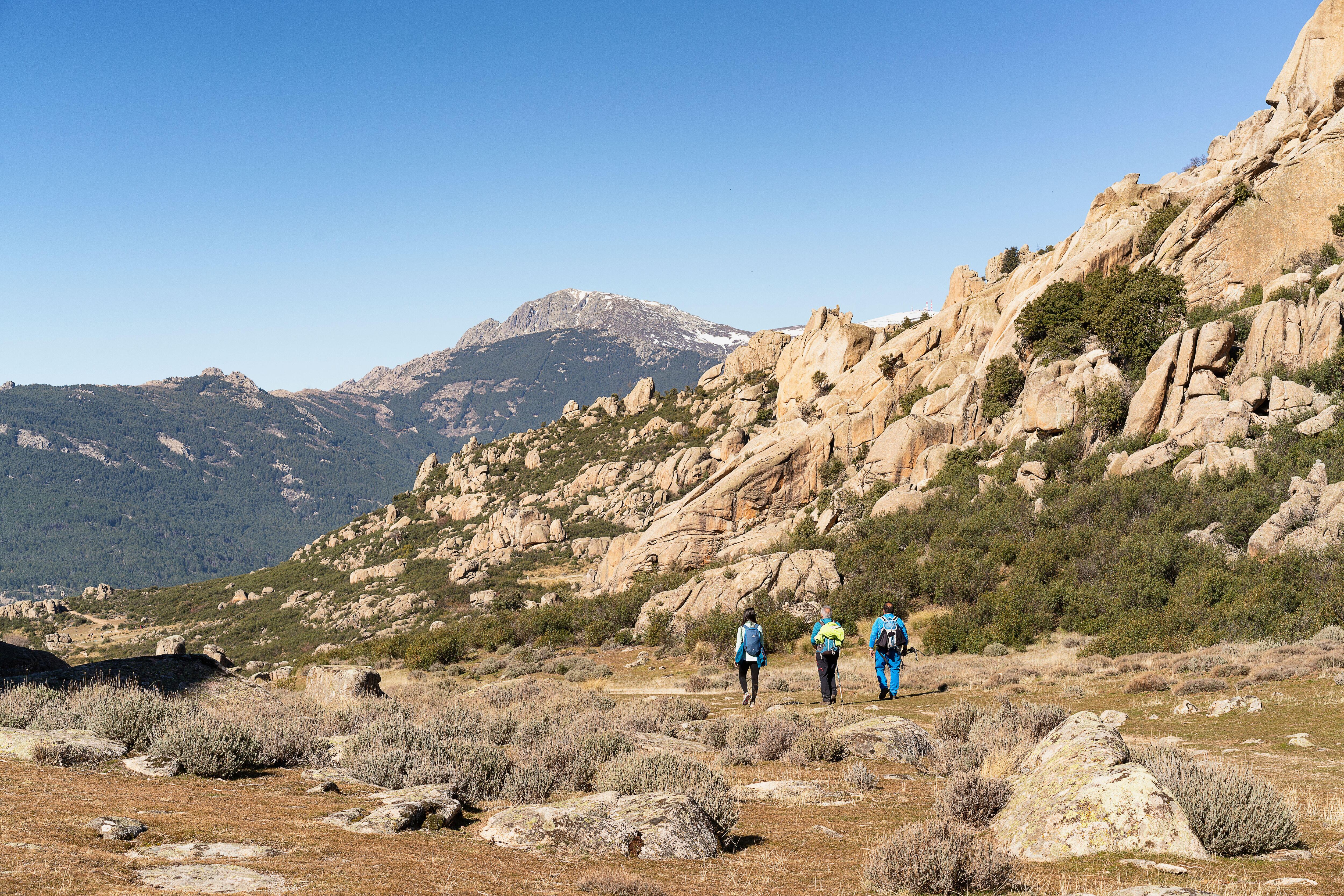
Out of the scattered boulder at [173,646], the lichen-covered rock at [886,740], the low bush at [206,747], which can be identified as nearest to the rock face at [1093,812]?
the lichen-covered rock at [886,740]

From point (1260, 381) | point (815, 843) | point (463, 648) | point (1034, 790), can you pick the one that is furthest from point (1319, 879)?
point (463, 648)

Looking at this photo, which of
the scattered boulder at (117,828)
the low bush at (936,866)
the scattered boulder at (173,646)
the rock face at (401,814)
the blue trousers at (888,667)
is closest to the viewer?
the low bush at (936,866)

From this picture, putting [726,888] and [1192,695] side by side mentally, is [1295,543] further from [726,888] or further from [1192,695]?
Result: [726,888]

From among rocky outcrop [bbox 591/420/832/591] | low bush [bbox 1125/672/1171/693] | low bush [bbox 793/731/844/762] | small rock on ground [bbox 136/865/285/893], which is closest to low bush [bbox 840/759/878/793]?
low bush [bbox 793/731/844/762]

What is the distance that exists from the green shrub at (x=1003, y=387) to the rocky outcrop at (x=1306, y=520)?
15446 millimetres

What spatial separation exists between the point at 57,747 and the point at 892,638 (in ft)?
49.3

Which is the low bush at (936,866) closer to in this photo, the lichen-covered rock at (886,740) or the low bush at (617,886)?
the low bush at (617,886)

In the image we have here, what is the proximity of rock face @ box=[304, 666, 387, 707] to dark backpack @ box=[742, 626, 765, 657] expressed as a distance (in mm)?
8431

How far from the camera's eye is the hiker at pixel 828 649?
55.5 feet

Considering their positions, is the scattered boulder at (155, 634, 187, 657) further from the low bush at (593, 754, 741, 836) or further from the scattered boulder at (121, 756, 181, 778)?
the low bush at (593, 754, 741, 836)

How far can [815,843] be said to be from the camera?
7719 mm

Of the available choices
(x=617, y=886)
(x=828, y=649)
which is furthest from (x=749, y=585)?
(x=617, y=886)

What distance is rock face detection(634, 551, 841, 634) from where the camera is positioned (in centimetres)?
3431

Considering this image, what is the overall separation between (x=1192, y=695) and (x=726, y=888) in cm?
1382
